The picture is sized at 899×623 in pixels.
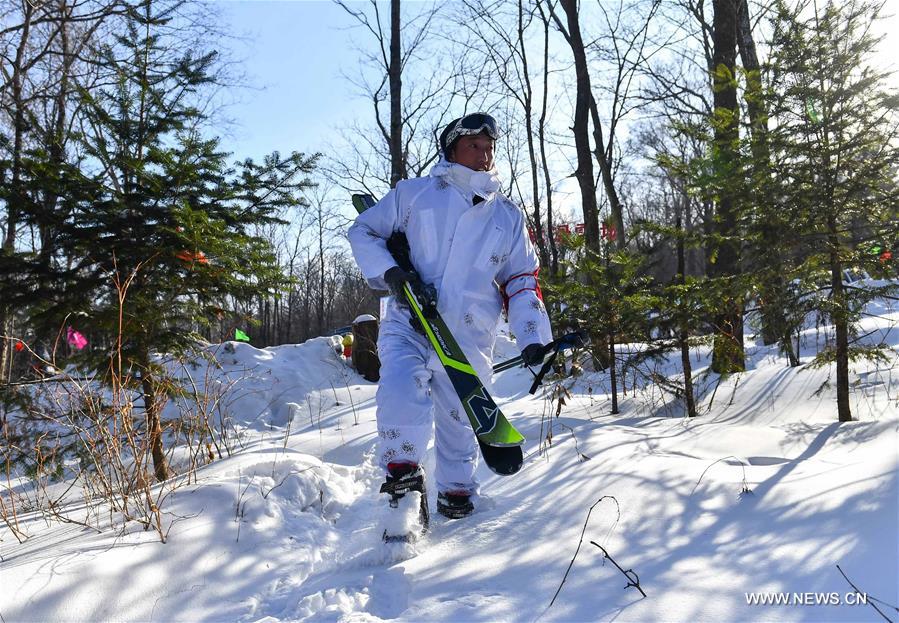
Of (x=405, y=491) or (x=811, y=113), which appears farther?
(x=811, y=113)

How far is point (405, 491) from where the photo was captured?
2.38 m

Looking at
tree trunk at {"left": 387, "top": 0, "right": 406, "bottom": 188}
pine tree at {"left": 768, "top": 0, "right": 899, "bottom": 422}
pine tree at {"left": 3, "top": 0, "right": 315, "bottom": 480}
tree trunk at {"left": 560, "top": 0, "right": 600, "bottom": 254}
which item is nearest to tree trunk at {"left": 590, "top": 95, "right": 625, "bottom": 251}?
tree trunk at {"left": 560, "top": 0, "right": 600, "bottom": 254}

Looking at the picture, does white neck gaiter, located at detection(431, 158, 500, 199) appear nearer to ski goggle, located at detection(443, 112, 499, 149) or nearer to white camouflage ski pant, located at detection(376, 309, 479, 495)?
ski goggle, located at detection(443, 112, 499, 149)

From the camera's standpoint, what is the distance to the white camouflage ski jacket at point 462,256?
2.78 metres

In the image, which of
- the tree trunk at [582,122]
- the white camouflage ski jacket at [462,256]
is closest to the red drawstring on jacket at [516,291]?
the white camouflage ski jacket at [462,256]

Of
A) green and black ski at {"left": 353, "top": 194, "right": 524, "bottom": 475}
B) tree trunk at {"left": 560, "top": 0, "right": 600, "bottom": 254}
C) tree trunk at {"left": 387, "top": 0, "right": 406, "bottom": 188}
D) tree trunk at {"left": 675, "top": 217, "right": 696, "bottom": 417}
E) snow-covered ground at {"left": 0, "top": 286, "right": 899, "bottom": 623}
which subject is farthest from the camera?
tree trunk at {"left": 560, "top": 0, "right": 600, "bottom": 254}

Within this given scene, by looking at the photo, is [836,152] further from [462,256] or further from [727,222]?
[462,256]

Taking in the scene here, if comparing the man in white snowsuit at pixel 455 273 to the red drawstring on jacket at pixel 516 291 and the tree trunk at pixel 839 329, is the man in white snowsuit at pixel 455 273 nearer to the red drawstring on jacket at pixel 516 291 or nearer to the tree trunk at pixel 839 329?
the red drawstring on jacket at pixel 516 291

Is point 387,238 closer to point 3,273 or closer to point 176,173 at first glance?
point 176,173

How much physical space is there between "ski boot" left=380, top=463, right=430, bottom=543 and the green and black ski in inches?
12.4

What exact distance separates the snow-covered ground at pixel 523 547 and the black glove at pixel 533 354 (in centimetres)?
63

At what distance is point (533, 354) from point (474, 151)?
3.66 ft

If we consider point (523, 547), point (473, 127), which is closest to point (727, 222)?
point (473, 127)

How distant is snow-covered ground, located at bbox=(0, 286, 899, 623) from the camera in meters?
1.65
